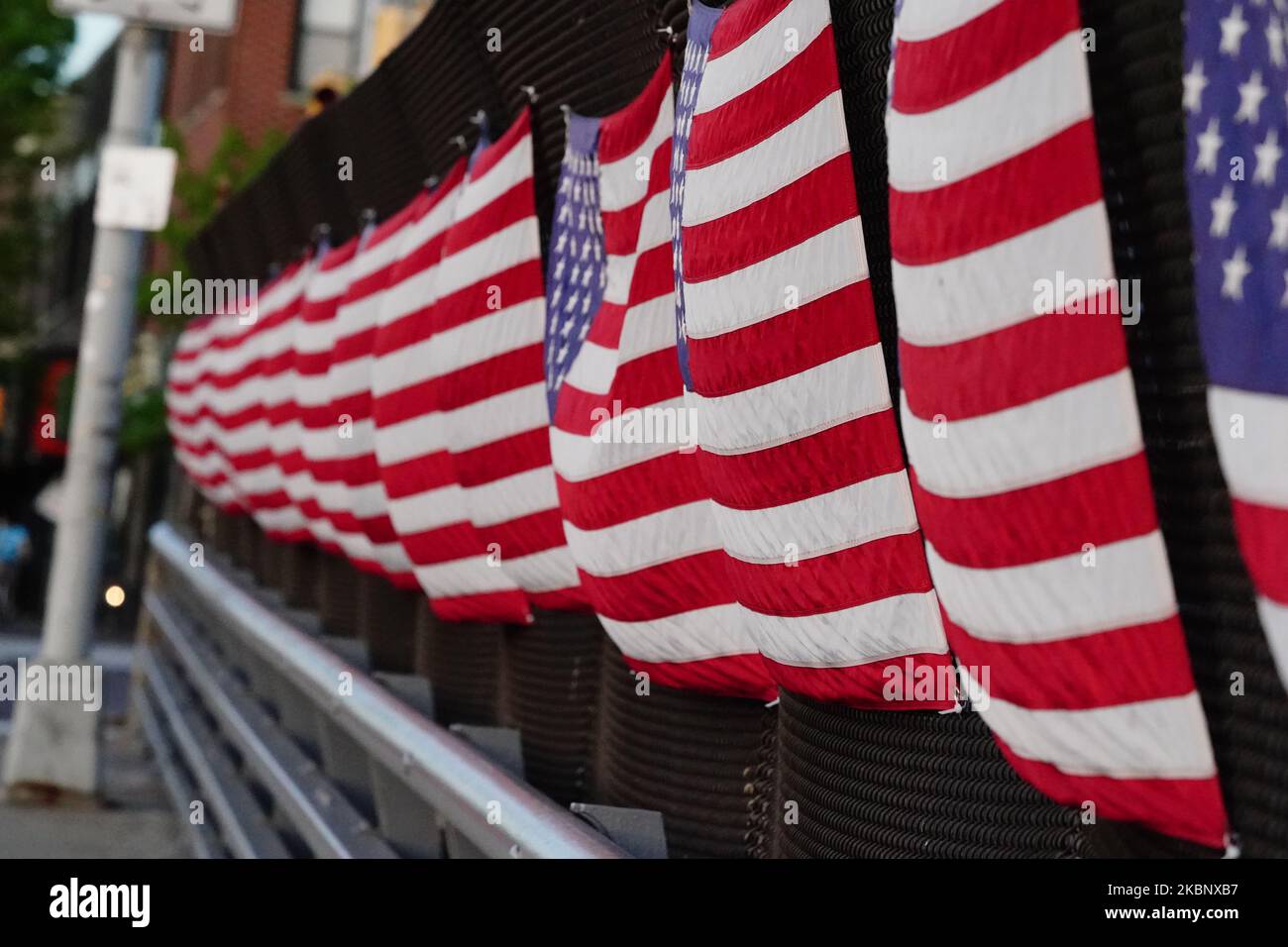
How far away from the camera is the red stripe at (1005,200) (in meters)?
1.85

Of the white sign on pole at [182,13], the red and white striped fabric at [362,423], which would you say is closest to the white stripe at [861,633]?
Answer: the red and white striped fabric at [362,423]

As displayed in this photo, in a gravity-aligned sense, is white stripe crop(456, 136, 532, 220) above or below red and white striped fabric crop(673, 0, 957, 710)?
above

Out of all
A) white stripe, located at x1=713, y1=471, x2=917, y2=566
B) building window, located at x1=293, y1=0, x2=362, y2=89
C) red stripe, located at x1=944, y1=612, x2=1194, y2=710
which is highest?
building window, located at x1=293, y1=0, x2=362, y2=89

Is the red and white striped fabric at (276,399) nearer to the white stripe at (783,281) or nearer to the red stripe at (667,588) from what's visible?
the red stripe at (667,588)

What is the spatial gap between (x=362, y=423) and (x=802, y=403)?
395cm

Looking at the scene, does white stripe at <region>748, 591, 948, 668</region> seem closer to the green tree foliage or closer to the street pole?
the street pole

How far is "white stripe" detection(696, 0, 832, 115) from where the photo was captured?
8.45 ft

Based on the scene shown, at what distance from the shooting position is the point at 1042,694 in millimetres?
1933

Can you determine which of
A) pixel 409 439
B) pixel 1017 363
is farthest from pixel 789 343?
pixel 409 439

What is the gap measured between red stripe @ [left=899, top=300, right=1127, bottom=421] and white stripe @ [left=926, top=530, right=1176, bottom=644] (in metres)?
0.15

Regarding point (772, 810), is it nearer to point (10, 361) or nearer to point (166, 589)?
point (166, 589)

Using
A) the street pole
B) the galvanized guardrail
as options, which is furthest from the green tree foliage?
the galvanized guardrail

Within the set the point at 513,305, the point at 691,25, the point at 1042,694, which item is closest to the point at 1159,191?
the point at 1042,694

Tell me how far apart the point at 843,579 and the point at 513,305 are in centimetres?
203
